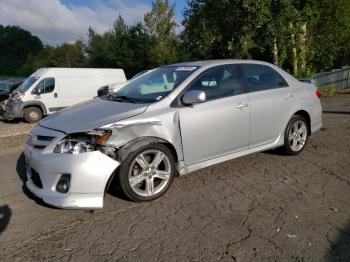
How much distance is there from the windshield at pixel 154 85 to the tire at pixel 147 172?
68 cm

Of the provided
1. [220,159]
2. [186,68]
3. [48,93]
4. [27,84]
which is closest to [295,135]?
[220,159]

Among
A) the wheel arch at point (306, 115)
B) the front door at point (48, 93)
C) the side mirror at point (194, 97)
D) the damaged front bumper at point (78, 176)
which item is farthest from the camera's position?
the front door at point (48, 93)

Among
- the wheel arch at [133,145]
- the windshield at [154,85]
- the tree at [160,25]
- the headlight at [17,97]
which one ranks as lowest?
the wheel arch at [133,145]

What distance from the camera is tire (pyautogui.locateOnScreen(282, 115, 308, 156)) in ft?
17.7

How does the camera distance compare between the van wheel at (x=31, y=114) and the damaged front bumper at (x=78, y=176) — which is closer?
the damaged front bumper at (x=78, y=176)

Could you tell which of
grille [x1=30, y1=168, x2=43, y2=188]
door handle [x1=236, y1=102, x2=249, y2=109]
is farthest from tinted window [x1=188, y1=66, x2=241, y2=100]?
grille [x1=30, y1=168, x2=43, y2=188]

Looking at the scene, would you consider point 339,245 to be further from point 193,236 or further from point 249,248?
point 193,236

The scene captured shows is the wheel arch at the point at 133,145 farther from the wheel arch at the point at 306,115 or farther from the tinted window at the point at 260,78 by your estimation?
the wheel arch at the point at 306,115

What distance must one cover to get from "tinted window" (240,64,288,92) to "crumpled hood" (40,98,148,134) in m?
1.72

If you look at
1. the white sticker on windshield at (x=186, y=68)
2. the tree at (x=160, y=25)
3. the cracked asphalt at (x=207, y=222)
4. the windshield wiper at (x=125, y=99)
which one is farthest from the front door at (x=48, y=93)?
the tree at (x=160, y=25)

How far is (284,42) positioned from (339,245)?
12610 millimetres

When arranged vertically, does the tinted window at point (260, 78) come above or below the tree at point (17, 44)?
below

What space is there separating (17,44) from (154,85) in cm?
10263

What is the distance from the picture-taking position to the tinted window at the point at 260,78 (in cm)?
495
